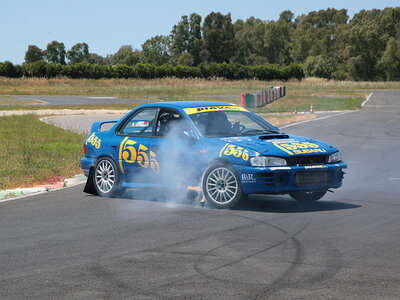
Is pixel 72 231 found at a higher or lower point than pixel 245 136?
lower

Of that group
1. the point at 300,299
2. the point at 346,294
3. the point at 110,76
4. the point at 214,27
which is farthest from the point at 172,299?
the point at 214,27

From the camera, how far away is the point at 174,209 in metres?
9.24

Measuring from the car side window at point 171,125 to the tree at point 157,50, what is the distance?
159m

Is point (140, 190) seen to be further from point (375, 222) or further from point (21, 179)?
point (375, 222)

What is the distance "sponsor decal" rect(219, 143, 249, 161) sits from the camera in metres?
8.92

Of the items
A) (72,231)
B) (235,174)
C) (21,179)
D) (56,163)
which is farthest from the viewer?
(56,163)

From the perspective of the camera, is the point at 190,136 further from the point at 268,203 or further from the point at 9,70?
the point at 9,70

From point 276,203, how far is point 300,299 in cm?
480

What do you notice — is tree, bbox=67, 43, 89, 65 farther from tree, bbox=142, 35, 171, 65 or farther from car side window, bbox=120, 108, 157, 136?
car side window, bbox=120, 108, 157, 136

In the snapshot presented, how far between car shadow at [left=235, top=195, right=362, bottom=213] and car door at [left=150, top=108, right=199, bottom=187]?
0.93 metres

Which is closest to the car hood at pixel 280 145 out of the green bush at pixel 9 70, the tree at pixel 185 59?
the green bush at pixel 9 70

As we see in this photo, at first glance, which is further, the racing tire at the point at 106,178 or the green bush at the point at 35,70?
the green bush at the point at 35,70

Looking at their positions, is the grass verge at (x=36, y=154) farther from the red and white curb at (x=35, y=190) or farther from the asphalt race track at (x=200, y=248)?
the asphalt race track at (x=200, y=248)

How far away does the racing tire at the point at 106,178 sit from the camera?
409 inches
